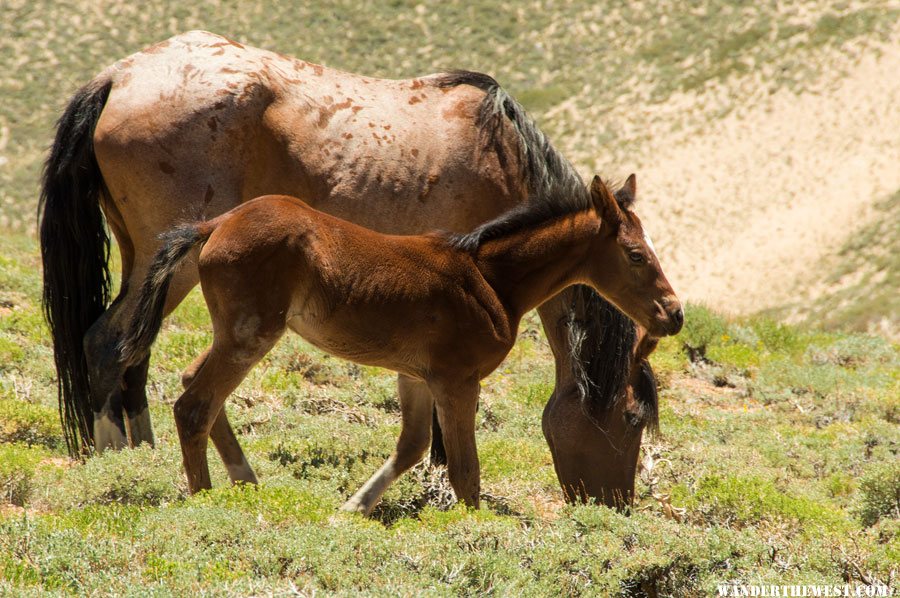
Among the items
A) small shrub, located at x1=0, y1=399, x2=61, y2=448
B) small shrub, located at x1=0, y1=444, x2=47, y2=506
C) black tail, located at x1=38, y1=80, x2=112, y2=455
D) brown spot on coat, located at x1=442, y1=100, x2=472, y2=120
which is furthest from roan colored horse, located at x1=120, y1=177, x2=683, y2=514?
small shrub, located at x1=0, y1=399, x2=61, y2=448

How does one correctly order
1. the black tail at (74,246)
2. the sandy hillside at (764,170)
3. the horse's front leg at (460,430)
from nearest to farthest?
the horse's front leg at (460,430), the black tail at (74,246), the sandy hillside at (764,170)

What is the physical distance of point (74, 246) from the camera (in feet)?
20.8

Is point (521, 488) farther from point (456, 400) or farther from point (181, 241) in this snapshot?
point (181, 241)

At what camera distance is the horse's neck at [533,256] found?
5.43m

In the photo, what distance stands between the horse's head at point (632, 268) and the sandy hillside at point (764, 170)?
18848 mm

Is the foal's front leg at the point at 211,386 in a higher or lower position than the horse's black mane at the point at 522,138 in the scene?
lower

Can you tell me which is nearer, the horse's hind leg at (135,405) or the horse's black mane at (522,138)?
the horse's hind leg at (135,405)

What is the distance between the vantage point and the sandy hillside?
26.1 metres

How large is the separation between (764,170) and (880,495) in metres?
24.3

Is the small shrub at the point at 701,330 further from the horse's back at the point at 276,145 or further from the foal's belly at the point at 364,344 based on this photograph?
the foal's belly at the point at 364,344

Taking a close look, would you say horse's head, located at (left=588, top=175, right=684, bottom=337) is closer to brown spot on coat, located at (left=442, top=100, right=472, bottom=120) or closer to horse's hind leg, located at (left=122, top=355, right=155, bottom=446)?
brown spot on coat, located at (left=442, top=100, right=472, bottom=120)

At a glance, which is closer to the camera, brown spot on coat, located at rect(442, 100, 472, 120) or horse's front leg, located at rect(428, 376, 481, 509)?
horse's front leg, located at rect(428, 376, 481, 509)

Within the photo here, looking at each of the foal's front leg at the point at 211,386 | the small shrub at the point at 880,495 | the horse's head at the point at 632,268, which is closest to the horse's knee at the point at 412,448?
the foal's front leg at the point at 211,386

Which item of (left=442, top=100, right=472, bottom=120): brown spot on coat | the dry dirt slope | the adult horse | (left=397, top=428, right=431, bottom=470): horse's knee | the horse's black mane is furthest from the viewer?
the dry dirt slope
